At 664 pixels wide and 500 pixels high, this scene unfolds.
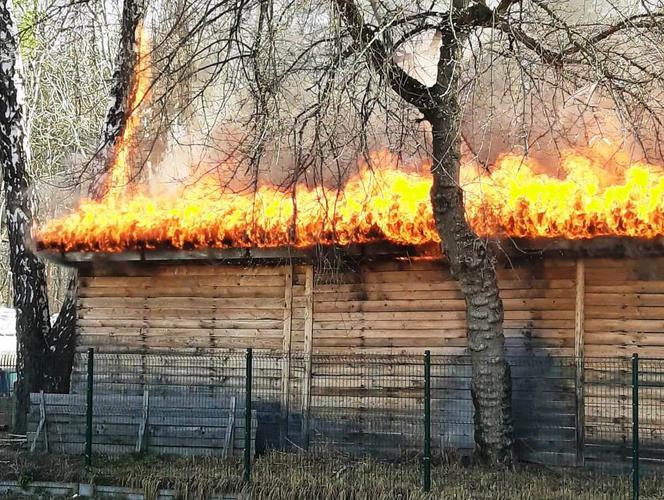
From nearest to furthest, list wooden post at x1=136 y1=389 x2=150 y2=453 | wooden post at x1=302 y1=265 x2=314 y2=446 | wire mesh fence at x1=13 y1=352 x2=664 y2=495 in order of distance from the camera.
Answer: wire mesh fence at x1=13 y1=352 x2=664 y2=495 → wooden post at x1=136 y1=389 x2=150 y2=453 → wooden post at x1=302 y1=265 x2=314 y2=446

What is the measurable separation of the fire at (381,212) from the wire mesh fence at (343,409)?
71.4 inches

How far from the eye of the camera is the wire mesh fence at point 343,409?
12.0m

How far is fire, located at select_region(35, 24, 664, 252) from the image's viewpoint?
11656mm

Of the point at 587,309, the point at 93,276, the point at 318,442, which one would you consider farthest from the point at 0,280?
the point at 587,309

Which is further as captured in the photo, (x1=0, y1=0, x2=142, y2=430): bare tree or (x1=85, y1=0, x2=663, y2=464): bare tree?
(x1=0, y1=0, x2=142, y2=430): bare tree

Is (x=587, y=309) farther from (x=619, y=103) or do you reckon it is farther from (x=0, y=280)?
(x=0, y=280)

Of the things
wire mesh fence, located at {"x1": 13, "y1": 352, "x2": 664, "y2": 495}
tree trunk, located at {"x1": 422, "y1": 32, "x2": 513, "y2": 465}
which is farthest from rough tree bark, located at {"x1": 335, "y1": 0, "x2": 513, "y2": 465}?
wire mesh fence, located at {"x1": 13, "y1": 352, "x2": 664, "y2": 495}

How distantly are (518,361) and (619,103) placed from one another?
13.2ft

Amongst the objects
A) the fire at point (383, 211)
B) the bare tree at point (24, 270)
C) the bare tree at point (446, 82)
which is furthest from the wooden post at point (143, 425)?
the bare tree at point (446, 82)

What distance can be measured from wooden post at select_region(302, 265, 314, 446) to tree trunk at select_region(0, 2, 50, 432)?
219 inches

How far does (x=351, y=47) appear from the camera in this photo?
421 inches

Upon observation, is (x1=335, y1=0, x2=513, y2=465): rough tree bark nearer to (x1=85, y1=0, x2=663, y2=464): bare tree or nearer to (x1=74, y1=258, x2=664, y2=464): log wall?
(x1=85, y1=0, x2=663, y2=464): bare tree

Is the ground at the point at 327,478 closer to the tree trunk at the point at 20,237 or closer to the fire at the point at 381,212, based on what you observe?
the fire at the point at 381,212

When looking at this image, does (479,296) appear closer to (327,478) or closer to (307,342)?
(327,478)
